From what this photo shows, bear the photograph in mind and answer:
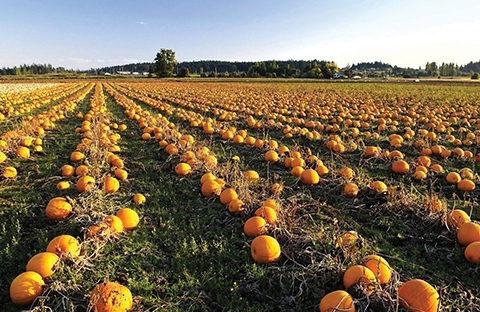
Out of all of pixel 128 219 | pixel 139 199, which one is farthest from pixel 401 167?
pixel 128 219

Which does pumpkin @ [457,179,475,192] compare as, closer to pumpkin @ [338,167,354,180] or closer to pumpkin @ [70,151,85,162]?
pumpkin @ [338,167,354,180]

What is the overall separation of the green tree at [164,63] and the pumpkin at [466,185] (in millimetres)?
87851

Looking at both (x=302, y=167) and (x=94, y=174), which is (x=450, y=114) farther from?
(x=94, y=174)

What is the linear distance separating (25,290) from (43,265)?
292 mm

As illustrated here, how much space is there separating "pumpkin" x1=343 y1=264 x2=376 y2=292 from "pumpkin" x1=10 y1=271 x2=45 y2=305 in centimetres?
309

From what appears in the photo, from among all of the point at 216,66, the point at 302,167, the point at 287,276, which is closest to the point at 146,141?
the point at 302,167

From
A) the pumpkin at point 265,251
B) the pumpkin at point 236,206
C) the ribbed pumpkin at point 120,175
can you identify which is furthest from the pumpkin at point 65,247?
the ribbed pumpkin at point 120,175

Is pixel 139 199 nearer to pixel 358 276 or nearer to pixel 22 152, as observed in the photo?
pixel 358 276

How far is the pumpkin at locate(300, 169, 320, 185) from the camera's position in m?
6.12

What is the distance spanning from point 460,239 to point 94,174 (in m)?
6.06

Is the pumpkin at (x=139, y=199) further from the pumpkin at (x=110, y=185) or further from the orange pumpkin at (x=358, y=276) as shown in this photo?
the orange pumpkin at (x=358, y=276)

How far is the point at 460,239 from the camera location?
13.7ft

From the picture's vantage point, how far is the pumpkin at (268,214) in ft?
14.4

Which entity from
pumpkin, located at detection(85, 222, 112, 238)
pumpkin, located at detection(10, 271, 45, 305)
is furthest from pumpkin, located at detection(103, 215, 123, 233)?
pumpkin, located at detection(10, 271, 45, 305)
